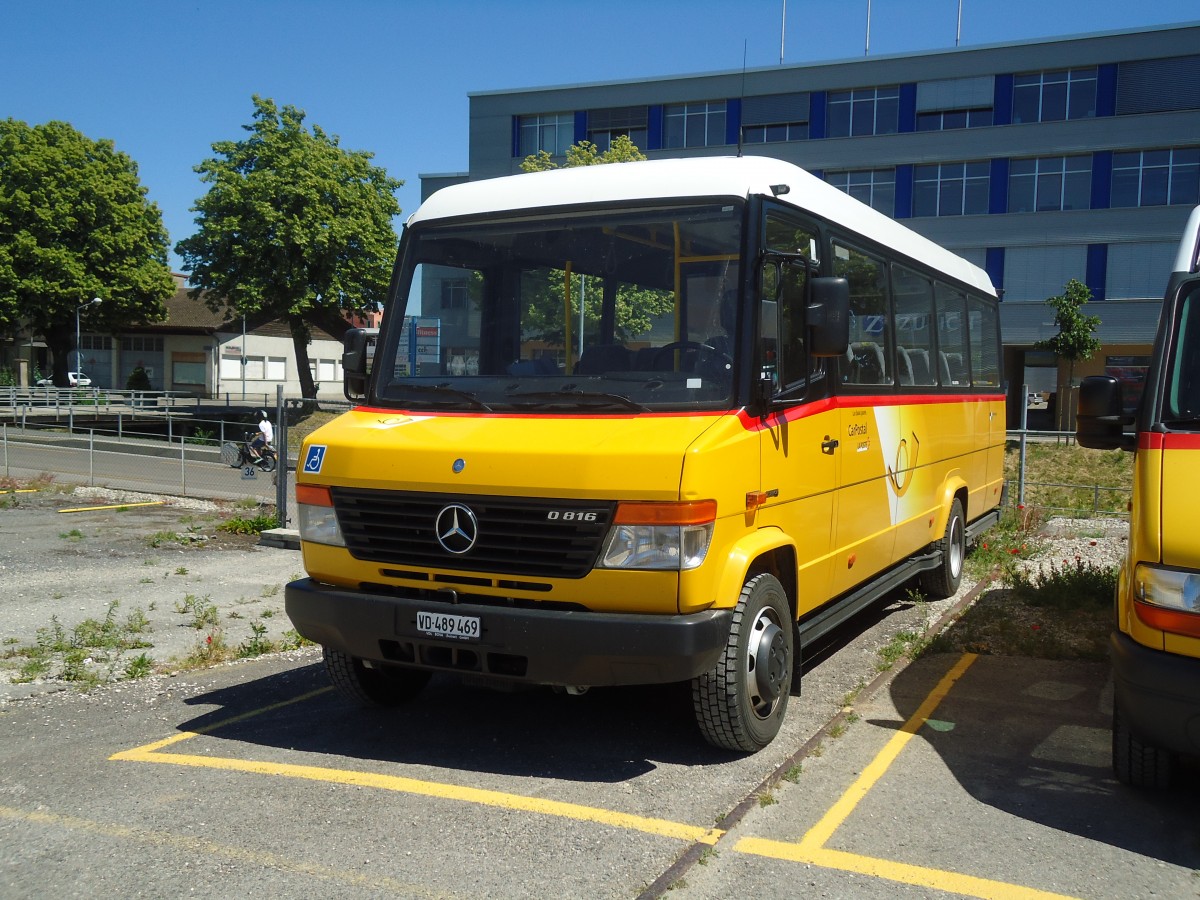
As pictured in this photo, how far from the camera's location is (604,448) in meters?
5.04

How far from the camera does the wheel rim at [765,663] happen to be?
5.53m

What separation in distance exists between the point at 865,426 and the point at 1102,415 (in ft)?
5.90

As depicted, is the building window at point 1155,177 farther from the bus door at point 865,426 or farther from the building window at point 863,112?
the bus door at point 865,426

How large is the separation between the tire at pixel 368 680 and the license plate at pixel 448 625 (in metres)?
0.86

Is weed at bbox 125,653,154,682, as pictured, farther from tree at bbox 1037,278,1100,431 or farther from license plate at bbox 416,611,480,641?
tree at bbox 1037,278,1100,431

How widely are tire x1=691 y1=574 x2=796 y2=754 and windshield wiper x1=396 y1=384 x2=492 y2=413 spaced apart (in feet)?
5.43

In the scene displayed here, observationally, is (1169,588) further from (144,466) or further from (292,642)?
(144,466)

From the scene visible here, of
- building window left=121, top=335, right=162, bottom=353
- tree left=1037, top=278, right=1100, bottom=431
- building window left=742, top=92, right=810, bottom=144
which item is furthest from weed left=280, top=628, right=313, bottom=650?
building window left=121, top=335, right=162, bottom=353

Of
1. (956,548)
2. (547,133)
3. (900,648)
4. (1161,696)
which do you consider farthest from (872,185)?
(1161,696)

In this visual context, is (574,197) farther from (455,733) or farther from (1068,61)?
(1068,61)

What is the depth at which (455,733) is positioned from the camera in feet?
20.1

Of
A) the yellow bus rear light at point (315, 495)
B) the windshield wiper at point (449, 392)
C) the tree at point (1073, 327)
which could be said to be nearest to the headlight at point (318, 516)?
the yellow bus rear light at point (315, 495)

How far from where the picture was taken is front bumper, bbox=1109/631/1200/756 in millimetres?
4422

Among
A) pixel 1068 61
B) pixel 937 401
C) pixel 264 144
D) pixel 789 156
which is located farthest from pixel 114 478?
pixel 1068 61
